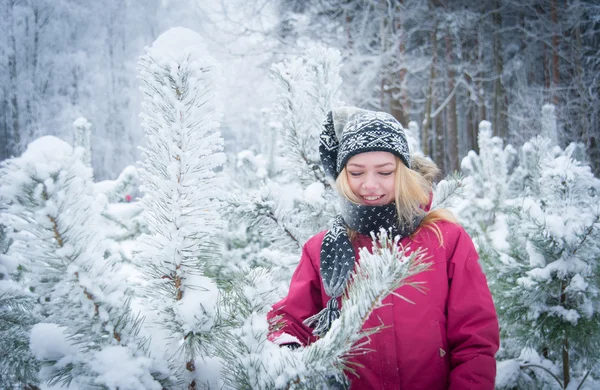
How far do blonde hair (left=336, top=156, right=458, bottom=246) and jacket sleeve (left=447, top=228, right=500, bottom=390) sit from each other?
0.12 m

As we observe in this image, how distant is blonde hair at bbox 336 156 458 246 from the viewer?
141cm

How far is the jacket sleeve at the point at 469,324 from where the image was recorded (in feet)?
3.69

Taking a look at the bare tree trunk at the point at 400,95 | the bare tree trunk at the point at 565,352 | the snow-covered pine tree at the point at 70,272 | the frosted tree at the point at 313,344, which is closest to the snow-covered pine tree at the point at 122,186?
the snow-covered pine tree at the point at 70,272

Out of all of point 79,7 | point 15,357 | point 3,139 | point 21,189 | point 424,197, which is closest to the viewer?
point 21,189

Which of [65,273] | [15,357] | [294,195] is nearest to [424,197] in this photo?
[294,195]

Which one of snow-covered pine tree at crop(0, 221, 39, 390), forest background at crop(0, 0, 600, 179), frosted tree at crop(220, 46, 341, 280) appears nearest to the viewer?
snow-covered pine tree at crop(0, 221, 39, 390)

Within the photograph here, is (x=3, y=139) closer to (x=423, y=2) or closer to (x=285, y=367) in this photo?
(x=285, y=367)

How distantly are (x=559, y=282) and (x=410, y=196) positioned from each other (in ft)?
3.22

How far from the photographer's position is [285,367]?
0.61m

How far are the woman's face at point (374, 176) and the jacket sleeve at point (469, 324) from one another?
1.16 feet

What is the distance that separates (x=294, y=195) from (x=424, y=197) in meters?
0.65

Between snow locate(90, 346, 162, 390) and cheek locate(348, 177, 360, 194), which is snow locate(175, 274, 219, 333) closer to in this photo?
snow locate(90, 346, 162, 390)

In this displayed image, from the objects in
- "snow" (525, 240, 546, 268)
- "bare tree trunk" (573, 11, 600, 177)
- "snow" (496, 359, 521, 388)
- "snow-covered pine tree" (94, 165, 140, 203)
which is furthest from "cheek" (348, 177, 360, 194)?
"bare tree trunk" (573, 11, 600, 177)

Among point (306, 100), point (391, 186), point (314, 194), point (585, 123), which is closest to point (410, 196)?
point (391, 186)
